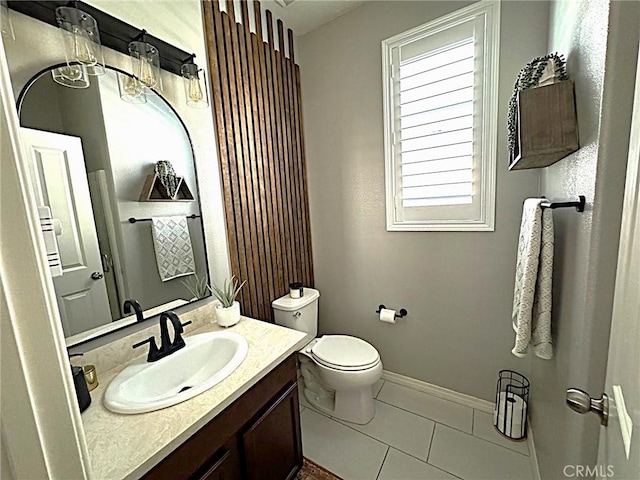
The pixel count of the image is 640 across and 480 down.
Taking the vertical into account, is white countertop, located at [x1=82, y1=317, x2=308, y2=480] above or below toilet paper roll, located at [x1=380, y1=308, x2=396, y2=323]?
above

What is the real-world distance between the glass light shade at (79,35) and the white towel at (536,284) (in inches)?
70.8

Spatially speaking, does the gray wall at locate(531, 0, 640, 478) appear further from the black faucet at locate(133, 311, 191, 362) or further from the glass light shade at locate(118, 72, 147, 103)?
the glass light shade at locate(118, 72, 147, 103)

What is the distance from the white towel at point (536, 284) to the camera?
102 centimetres

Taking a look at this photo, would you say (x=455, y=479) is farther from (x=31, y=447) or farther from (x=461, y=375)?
(x=31, y=447)

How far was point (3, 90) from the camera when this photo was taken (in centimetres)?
34

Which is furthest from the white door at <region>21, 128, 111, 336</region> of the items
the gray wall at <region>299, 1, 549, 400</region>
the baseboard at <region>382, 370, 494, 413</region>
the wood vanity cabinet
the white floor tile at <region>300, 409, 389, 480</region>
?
the baseboard at <region>382, 370, 494, 413</region>

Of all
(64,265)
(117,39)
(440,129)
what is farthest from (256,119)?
(64,265)

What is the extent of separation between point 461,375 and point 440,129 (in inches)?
65.3

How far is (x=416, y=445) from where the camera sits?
158cm

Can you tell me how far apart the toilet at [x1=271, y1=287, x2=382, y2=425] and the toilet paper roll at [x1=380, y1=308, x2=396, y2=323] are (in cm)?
24

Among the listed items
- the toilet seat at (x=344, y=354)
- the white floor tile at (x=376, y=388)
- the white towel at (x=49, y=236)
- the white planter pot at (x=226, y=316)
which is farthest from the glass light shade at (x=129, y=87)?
the white floor tile at (x=376, y=388)

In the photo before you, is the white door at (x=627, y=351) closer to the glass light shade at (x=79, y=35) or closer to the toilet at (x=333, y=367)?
the toilet at (x=333, y=367)

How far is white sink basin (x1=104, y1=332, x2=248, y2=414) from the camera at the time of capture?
2.93 ft

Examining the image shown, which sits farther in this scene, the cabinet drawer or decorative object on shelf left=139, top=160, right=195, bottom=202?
decorative object on shelf left=139, top=160, right=195, bottom=202
